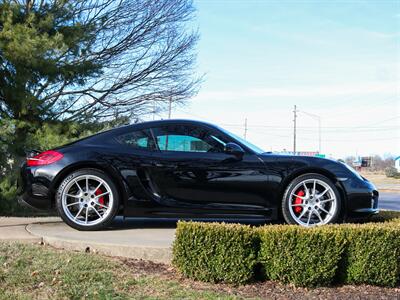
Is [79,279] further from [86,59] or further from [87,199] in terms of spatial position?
[86,59]

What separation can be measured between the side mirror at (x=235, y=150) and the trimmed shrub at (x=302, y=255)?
4.43 ft

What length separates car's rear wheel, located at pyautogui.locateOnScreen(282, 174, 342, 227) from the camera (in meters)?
5.40

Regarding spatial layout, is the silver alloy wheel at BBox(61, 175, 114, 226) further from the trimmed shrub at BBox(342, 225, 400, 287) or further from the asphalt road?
the asphalt road

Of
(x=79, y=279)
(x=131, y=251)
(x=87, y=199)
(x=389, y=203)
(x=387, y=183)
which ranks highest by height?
(x=87, y=199)

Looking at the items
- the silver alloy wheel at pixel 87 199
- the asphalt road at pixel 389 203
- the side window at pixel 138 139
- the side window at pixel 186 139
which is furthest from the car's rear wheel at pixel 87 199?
the asphalt road at pixel 389 203

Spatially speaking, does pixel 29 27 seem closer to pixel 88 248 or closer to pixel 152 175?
pixel 152 175

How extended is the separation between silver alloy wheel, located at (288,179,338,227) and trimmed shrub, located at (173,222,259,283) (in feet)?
4.16

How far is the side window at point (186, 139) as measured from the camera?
5.59 metres

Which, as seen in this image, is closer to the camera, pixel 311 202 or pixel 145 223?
pixel 311 202

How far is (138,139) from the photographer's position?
5.62 meters

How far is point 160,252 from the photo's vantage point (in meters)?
4.66

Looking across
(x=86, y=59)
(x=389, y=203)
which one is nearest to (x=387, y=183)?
(x=389, y=203)

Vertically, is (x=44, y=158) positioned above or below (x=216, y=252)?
above

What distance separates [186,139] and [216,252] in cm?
176
